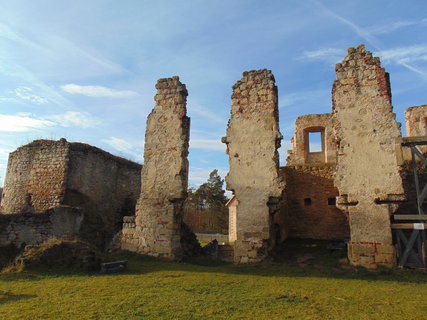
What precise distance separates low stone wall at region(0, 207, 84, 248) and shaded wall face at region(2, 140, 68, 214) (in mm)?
1607

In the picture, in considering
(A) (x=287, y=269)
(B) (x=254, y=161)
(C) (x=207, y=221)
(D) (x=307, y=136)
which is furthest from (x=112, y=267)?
(C) (x=207, y=221)

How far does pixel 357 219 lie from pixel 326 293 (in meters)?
3.63

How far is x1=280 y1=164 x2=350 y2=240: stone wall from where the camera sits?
12.5 meters

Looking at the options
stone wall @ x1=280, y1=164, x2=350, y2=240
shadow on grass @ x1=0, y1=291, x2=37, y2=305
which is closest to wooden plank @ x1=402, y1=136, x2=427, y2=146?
stone wall @ x1=280, y1=164, x2=350, y2=240

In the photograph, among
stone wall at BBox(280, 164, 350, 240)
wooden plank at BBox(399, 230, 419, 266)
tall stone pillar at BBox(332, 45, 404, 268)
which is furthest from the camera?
stone wall at BBox(280, 164, 350, 240)

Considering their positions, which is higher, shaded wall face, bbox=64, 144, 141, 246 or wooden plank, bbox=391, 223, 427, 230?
shaded wall face, bbox=64, 144, 141, 246

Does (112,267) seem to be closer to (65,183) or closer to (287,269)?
(287,269)

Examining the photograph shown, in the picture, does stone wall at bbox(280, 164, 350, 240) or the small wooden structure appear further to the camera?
stone wall at bbox(280, 164, 350, 240)

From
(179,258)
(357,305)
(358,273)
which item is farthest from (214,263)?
(357,305)

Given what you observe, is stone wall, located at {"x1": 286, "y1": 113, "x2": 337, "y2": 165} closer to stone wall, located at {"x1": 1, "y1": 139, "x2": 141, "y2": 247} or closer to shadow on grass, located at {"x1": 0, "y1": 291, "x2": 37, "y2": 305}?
stone wall, located at {"x1": 1, "y1": 139, "x2": 141, "y2": 247}

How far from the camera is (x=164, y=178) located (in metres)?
10.7

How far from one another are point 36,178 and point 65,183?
4.65ft

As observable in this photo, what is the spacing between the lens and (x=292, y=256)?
33.7ft

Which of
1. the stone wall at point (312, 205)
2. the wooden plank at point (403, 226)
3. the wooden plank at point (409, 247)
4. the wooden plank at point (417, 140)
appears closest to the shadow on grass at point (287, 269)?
the wooden plank at point (409, 247)
